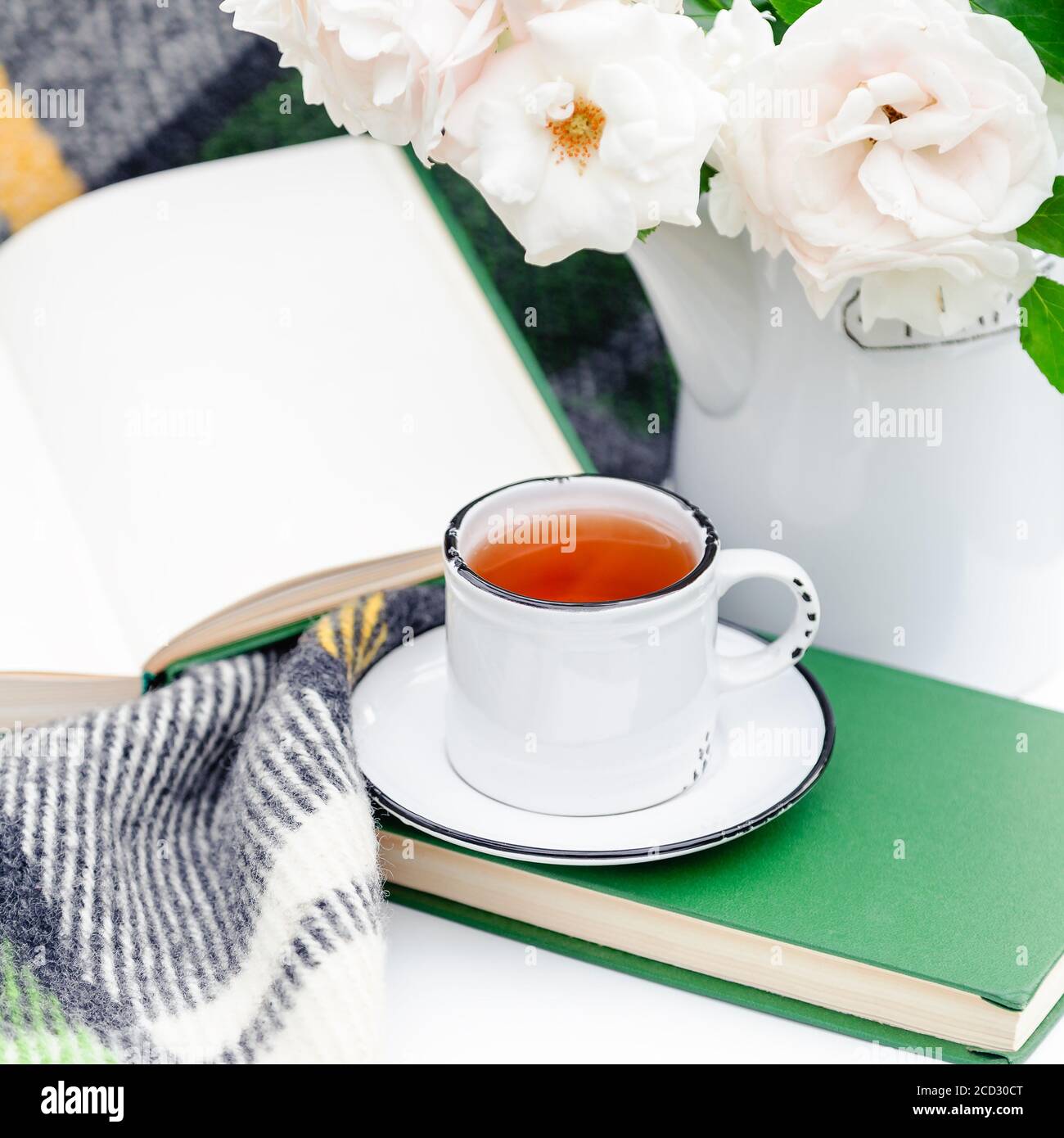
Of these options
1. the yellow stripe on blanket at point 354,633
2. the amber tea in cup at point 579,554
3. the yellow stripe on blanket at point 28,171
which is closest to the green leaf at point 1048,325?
the amber tea in cup at point 579,554

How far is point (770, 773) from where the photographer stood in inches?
18.7

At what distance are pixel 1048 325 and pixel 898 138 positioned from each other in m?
0.09

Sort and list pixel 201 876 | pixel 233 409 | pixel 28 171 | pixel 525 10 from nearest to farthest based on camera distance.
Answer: pixel 525 10 → pixel 201 876 → pixel 233 409 → pixel 28 171

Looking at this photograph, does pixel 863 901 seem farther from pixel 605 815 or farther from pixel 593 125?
pixel 593 125

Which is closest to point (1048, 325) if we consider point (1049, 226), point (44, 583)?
point (1049, 226)

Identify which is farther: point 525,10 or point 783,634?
point 783,634

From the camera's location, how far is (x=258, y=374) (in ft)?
2.01

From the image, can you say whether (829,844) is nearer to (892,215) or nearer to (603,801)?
(603,801)

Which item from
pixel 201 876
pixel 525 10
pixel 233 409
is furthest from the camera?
pixel 233 409

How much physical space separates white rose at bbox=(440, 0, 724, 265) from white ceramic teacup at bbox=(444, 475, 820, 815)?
11cm

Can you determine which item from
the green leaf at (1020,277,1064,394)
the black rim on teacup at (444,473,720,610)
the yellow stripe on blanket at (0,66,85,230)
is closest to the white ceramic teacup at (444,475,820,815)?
the black rim on teacup at (444,473,720,610)

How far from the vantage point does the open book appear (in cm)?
53

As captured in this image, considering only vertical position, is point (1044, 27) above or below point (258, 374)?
above

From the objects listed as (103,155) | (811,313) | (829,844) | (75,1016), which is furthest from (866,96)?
(103,155)
